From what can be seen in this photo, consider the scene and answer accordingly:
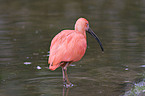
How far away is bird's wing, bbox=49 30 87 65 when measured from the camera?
7191 mm

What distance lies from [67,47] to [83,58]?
245cm

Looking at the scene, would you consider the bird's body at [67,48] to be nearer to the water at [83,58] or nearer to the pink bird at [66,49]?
the pink bird at [66,49]

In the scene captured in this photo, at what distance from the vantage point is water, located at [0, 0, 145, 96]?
738 cm

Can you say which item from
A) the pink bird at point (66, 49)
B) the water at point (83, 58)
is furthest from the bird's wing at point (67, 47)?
the water at point (83, 58)

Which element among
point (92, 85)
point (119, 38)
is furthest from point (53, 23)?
point (92, 85)

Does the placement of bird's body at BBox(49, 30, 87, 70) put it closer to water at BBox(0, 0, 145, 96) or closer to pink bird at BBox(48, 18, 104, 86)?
pink bird at BBox(48, 18, 104, 86)

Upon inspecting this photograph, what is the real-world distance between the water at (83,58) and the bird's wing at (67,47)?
64 cm

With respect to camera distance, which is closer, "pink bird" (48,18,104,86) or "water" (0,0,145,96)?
"pink bird" (48,18,104,86)

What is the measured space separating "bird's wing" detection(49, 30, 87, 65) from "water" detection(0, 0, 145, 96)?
64cm

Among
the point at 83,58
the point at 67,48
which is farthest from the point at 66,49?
the point at 83,58

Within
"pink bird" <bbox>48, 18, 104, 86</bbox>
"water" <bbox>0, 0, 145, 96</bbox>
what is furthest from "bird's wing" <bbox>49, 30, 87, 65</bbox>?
"water" <bbox>0, 0, 145, 96</bbox>

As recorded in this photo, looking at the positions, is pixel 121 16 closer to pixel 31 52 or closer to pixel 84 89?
pixel 31 52

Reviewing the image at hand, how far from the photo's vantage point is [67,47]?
7.32 meters

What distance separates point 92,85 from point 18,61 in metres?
2.77
